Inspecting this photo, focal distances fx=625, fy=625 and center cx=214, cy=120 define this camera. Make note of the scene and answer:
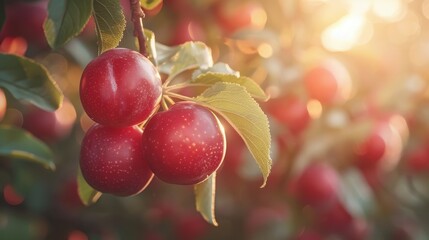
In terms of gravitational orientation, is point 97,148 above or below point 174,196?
above

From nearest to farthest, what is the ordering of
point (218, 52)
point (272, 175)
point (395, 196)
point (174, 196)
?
point (218, 52) → point (272, 175) → point (174, 196) → point (395, 196)

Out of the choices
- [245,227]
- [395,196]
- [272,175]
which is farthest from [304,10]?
[395,196]

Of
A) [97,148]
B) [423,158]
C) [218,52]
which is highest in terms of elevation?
[97,148]

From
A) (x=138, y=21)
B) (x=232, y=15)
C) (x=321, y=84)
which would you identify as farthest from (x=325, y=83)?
(x=138, y=21)

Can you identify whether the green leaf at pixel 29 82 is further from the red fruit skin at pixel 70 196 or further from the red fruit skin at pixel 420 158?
the red fruit skin at pixel 420 158

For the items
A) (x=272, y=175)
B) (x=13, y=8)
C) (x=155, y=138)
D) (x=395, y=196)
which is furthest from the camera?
(x=395, y=196)

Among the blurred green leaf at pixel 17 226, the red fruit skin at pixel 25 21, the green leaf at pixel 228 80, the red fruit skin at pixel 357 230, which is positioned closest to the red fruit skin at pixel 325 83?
the red fruit skin at pixel 357 230

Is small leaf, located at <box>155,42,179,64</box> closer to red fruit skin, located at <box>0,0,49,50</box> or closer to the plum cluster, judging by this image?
the plum cluster

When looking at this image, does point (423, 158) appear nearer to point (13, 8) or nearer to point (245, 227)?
point (245, 227)
